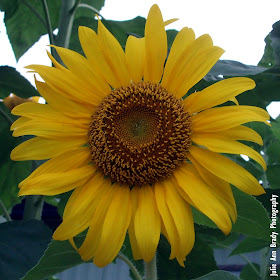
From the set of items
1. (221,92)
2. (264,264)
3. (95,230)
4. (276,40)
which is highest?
(276,40)

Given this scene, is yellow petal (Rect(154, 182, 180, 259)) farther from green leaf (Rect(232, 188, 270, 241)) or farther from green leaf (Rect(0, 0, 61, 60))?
green leaf (Rect(0, 0, 61, 60))

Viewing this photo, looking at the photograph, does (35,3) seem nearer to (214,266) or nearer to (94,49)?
(94,49)

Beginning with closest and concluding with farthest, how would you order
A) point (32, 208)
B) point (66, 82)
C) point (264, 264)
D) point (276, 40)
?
point (66, 82) → point (276, 40) → point (32, 208) → point (264, 264)

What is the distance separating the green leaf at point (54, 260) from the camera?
0.68 meters

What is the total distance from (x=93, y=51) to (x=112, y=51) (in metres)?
0.03

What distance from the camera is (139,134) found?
743mm

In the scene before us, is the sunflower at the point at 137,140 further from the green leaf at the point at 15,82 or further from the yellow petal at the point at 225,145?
the green leaf at the point at 15,82

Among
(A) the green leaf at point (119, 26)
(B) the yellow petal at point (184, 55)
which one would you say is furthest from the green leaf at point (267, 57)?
(B) the yellow petal at point (184, 55)

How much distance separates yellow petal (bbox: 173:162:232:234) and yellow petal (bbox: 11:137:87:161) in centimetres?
18

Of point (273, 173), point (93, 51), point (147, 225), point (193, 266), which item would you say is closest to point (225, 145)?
point (147, 225)

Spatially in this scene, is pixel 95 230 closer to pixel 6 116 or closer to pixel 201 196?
pixel 201 196

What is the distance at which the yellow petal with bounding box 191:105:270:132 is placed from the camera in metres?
0.60

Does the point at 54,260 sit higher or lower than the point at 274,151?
lower

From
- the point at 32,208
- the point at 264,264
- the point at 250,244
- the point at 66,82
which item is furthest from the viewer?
the point at 264,264
